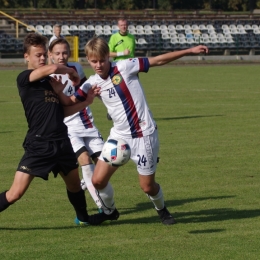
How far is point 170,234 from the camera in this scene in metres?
6.84

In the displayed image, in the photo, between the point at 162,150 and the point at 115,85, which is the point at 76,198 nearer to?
the point at 115,85

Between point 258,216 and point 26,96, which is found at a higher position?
point 26,96

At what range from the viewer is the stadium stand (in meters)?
44.1

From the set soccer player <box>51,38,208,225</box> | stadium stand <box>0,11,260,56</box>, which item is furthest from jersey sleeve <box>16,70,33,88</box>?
stadium stand <box>0,11,260,56</box>

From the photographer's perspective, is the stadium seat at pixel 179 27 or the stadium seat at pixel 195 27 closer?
the stadium seat at pixel 179 27

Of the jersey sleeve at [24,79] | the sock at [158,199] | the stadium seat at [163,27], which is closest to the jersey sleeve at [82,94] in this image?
the jersey sleeve at [24,79]

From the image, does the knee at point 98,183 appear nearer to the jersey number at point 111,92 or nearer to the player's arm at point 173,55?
the jersey number at point 111,92

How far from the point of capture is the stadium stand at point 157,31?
145 feet

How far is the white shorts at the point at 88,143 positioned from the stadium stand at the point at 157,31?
33523 mm

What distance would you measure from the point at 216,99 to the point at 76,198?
14.2 m

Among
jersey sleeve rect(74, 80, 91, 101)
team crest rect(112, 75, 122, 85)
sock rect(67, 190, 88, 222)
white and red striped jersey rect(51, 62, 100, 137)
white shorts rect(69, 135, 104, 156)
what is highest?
team crest rect(112, 75, 122, 85)

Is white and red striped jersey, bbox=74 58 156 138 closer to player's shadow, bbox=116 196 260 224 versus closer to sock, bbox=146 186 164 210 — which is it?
sock, bbox=146 186 164 210

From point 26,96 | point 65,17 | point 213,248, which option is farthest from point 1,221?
point 65,17

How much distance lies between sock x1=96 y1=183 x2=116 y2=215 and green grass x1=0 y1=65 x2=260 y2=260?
19 cm
